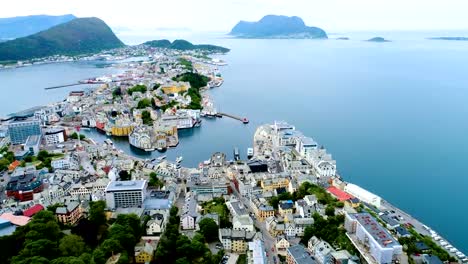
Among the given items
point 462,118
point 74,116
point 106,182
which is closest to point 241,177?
point 106,182

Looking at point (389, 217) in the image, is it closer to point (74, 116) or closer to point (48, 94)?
point (74, 116)

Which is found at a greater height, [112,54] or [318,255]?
[112,54]

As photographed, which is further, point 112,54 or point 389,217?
point 112,54

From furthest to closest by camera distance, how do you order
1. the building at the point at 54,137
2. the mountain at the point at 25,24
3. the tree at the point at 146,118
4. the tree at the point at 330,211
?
1. the mountain at the point at 25,24
2. the tree at the point at 146,118
3. the building at the point at 54,137
4. the tree at the point at 330,211

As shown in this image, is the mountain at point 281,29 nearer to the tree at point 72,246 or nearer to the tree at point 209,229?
the tree at point 209,229

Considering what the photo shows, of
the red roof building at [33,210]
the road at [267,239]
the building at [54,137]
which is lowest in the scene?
the road at [267,239]

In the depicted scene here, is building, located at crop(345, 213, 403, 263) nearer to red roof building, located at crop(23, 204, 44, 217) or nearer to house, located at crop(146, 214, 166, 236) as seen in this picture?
house, located at crop(146, 214, 166, 236)

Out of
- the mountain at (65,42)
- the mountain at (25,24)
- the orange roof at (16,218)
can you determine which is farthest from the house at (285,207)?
the mountain at (25,24)
